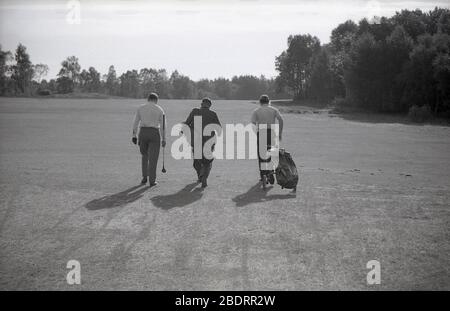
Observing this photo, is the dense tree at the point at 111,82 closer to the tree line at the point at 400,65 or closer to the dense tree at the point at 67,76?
the dense tree at the point at 67,76

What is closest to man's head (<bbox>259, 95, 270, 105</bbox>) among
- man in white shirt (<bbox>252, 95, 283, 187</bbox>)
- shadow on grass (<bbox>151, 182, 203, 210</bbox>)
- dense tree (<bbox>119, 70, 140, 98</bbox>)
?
man in white shirt (<bbox>252, 95, 283, 187</bbox>)

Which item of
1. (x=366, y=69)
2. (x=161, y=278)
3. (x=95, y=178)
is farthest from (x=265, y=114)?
(x=366, y=69)

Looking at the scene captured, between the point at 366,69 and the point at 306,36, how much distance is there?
2495 inches

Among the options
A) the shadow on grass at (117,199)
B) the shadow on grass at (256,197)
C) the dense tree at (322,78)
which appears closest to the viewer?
the shadow on grass at (117,199)

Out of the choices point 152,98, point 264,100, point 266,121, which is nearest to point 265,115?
point 266,121

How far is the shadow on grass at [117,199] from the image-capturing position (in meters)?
8.65

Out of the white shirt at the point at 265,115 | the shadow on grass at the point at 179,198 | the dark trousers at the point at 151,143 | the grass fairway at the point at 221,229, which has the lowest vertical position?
the grass fairway at the point at 221,229

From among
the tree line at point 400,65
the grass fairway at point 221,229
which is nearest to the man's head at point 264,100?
the grass fairway at point 221,229

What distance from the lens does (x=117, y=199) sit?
9172 millimetres

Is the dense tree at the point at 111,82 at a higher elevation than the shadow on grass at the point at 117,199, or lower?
higher

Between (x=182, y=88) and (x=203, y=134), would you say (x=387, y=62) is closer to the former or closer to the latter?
(x=203, y=134)

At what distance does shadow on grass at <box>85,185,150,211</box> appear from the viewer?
8.65 meters

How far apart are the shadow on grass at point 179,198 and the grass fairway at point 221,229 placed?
0.13 feet

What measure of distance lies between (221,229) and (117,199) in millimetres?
2861
